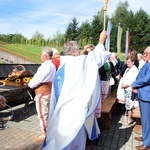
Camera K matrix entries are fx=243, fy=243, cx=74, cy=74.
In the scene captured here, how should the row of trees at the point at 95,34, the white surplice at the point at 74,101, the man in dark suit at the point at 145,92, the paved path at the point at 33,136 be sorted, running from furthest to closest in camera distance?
the row of trees at the point at 95,34 < the paved path at the point at 33,136 < the man in dark suit at the point at 145,92 < the white surplice at the point at 74,101

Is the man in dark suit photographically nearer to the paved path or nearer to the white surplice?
the paved path

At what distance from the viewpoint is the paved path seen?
14.2 feet

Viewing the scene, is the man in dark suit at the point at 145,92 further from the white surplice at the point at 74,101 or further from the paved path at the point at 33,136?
the white surplice at the point at 74,101

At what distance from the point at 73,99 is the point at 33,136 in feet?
6.87

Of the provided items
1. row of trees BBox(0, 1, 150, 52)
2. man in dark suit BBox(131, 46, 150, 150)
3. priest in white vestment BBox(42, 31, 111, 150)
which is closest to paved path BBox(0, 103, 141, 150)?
man in dark suit BBox(131, 46, 150, 150)

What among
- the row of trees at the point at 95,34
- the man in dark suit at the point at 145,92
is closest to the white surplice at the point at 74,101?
the man in dark suit at the point at 145,92

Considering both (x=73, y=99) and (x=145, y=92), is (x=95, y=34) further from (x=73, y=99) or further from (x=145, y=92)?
(x=73, y=99)

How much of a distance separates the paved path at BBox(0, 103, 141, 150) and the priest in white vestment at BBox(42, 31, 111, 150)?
1.26 metres

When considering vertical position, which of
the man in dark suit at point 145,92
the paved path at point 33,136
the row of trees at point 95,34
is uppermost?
the row of trees at point 95,34

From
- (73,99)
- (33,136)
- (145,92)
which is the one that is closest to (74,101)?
(73,99)

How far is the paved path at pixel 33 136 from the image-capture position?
171 inches

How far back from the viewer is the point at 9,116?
234 cm

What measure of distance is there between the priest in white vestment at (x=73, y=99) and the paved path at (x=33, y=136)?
49.7 inches

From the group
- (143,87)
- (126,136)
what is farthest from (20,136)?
(143,87)
